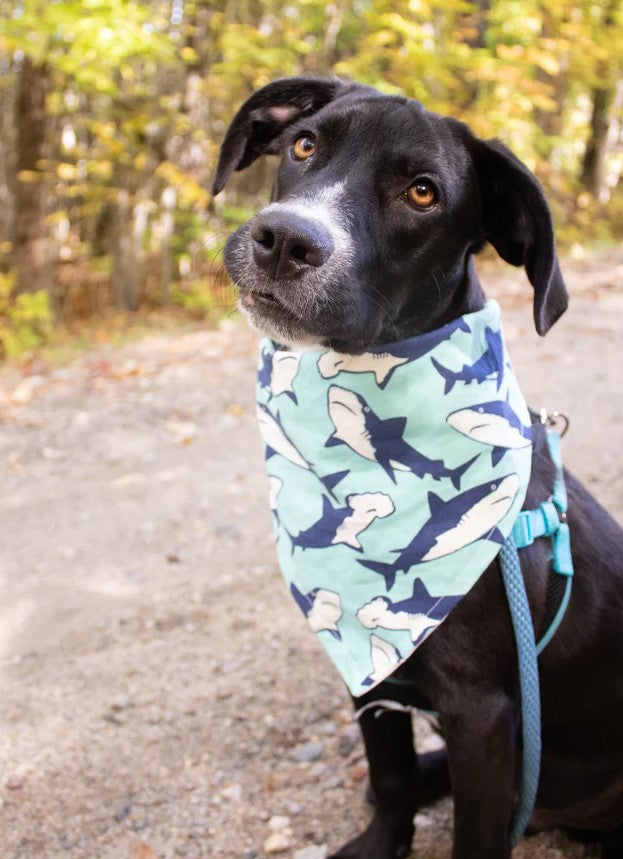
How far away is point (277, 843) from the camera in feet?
8.50

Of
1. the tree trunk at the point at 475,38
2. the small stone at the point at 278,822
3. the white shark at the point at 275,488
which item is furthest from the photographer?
the tree trunk at the point at 475,38

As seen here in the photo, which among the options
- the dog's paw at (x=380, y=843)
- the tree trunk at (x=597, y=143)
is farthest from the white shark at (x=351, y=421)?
the tree trunk at (x=597, y=143)

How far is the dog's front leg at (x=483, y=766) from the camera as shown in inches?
82.8

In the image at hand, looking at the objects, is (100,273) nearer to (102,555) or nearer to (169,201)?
(169,201)

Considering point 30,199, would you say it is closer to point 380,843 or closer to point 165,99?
point 165,99

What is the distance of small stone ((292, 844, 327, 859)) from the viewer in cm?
260

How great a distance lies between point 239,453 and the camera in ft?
17.9

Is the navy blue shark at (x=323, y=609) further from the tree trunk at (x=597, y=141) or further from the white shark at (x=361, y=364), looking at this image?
the tree trunk at (x=597, y=141)

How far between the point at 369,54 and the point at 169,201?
122 inches

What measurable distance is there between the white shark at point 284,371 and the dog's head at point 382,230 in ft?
0.50

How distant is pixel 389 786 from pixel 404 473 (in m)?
1.03

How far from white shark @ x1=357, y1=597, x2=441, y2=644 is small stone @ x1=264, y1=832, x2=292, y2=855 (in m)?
0.84

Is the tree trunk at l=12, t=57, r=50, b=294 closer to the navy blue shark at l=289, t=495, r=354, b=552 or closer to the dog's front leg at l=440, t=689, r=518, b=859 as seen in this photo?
the navy blue shark at l=289, t=495, r=354, b=552

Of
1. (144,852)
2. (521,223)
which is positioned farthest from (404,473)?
(144,852)
